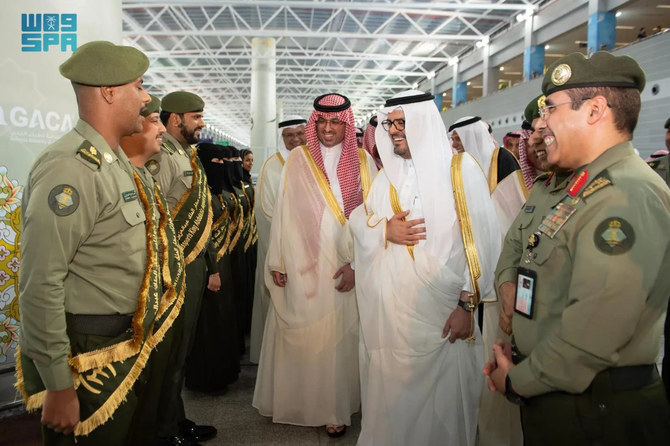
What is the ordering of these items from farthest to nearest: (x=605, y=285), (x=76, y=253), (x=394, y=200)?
(x=394, y=200), (x=76, y=253), (x=605, y=285)

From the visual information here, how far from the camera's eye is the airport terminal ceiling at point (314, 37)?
12.9 m

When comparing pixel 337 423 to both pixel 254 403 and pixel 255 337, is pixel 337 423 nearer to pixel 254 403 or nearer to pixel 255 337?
pixel 254 403

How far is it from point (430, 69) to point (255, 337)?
19.6 metres

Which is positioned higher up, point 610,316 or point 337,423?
point 610,316

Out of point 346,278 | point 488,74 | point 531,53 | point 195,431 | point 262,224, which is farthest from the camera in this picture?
point 488,74

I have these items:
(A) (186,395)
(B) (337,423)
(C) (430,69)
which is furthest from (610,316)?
(C) (430,69)

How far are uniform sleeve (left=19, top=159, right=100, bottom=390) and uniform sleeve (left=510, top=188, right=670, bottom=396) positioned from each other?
4.37 ft

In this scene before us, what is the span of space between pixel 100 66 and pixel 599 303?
1616 mm

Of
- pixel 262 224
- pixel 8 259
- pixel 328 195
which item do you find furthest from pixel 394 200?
pixel 8 259

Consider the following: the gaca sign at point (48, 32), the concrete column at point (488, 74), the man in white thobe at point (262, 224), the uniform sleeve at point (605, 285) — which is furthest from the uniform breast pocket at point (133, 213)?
the concrete column at point (488, 74)

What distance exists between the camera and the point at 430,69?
2172 cm

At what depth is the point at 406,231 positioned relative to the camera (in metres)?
2.41

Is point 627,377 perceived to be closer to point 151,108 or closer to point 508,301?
point 508,301

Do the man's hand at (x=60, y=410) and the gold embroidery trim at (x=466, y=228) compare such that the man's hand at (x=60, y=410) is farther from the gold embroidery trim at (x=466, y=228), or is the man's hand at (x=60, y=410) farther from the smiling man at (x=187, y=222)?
the gold embroidery trim at (x=466, y=228)
